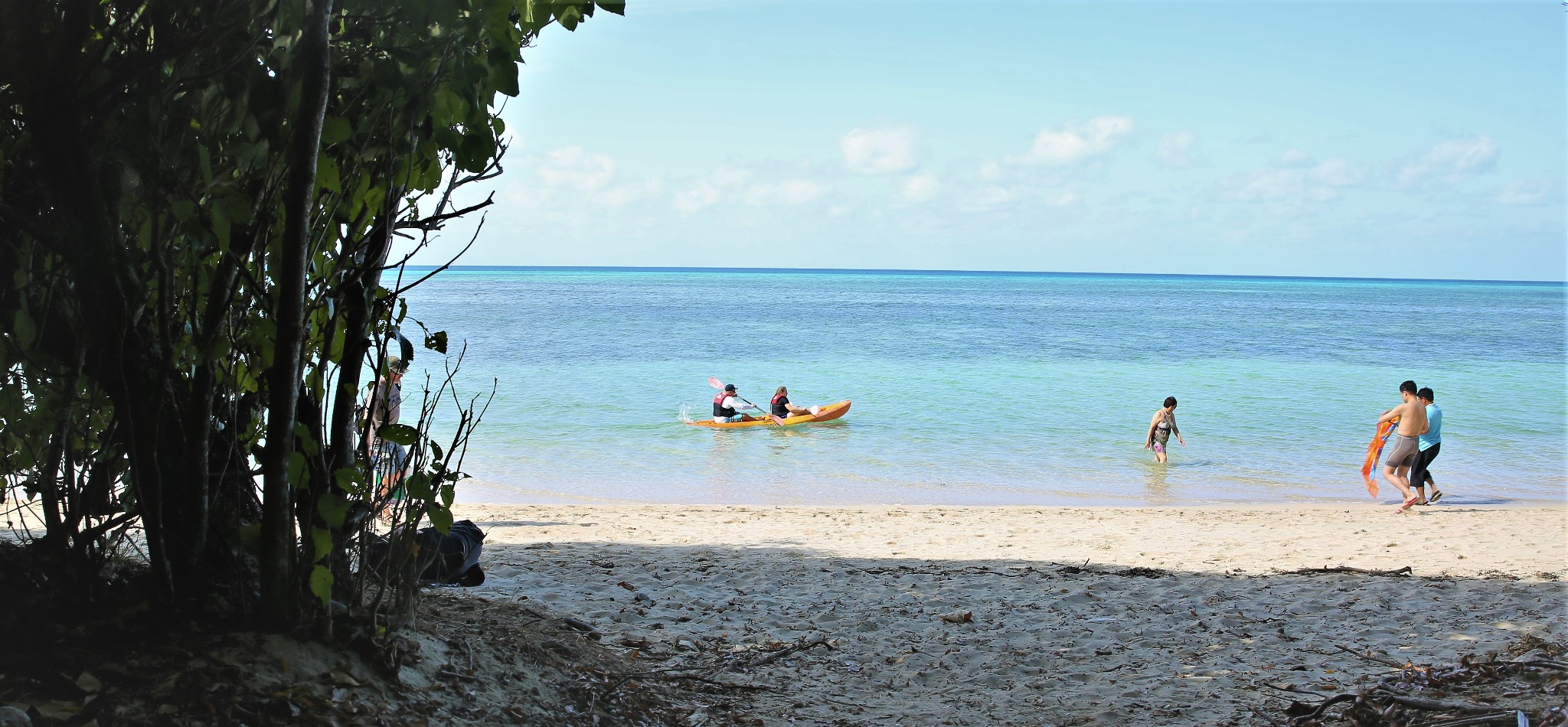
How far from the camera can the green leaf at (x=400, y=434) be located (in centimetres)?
257

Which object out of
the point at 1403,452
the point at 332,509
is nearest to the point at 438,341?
the point at 332,509

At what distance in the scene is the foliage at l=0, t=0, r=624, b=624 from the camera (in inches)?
96.5

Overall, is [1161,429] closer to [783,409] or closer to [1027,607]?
[783,409]

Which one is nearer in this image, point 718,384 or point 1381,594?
point 1381,594

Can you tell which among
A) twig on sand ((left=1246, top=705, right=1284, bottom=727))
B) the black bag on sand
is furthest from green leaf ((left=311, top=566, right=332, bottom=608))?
twig on sand ((left=1246, top=705, right=1284, bottom=727))

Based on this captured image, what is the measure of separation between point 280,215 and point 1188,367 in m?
32.7

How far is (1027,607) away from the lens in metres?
5.49

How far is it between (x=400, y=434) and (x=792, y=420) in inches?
629

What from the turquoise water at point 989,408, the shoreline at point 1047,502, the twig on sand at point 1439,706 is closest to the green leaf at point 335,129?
the twig on sand at point 1439,706

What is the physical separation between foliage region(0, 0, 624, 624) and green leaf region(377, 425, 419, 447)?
0.4 inches

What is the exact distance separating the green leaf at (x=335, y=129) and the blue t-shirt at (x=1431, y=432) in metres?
12.2

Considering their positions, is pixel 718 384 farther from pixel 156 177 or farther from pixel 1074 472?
pixel 156 177

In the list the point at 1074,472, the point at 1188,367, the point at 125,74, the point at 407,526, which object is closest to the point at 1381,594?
the point at 407,526

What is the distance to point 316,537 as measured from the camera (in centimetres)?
258
